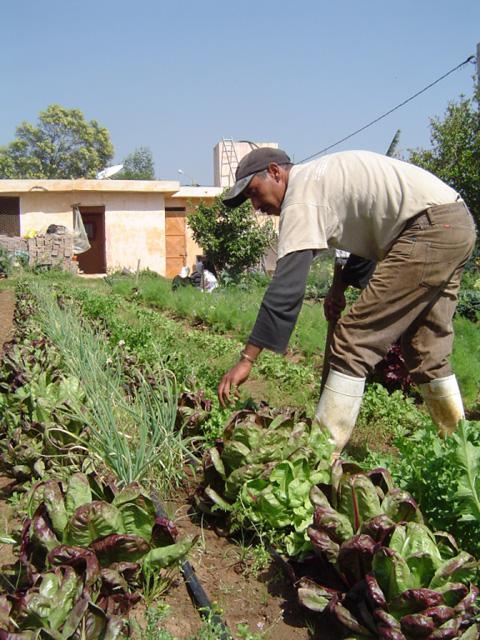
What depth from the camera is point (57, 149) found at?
65.6 metres

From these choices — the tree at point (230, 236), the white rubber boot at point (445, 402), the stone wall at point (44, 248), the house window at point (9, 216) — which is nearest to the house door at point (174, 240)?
the stone wall at point (44, 248)

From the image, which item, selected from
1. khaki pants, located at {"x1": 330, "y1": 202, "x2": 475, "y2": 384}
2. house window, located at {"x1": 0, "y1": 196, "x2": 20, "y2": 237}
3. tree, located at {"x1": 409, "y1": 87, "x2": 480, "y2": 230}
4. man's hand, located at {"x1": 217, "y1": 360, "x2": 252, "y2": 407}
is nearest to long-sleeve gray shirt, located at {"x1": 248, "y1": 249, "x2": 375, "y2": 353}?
man's hand, located at {"x1": 217, "y1": 360, "x2": 252, "y2": 407}

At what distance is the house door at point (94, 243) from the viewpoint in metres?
26.2

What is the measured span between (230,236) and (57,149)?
175ft

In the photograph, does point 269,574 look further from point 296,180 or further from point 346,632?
point 296,180

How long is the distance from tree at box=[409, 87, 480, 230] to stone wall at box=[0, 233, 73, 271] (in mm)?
11399

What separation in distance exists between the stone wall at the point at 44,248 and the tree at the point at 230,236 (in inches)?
245

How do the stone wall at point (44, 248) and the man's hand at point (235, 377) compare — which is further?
the stone wall at point (44, 248)

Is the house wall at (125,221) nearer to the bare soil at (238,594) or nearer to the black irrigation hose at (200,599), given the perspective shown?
the bare soil at (238,594)

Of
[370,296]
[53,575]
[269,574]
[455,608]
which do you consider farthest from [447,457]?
[53,575]

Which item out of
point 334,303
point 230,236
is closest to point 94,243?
point 230,236

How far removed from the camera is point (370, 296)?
3.11m

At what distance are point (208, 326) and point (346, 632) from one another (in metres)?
8.67

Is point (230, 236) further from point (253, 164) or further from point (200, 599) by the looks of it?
point (200, 599)
